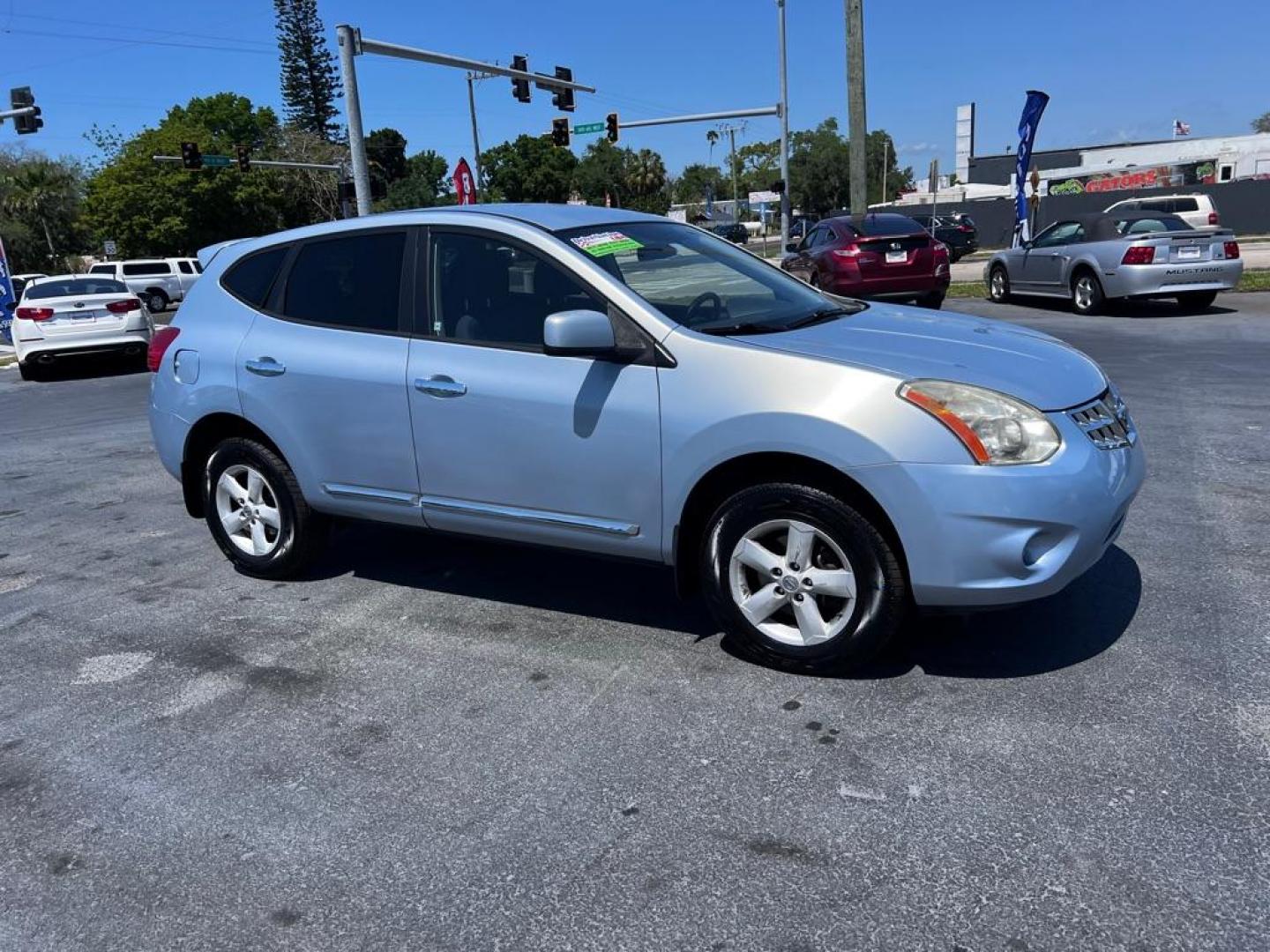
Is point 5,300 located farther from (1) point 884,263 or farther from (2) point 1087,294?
(2) point 1087,294

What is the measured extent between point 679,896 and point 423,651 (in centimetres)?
194

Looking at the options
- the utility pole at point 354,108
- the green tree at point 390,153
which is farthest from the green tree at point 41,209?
the utility pole at point 354,108

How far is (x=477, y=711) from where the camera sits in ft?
12.2

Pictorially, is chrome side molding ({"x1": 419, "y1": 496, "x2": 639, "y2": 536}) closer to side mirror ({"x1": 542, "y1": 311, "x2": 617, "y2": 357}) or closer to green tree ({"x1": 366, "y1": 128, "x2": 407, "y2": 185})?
side mirror ({"x1": 542, "y1": 311, "x2": 617, "y2": 357})

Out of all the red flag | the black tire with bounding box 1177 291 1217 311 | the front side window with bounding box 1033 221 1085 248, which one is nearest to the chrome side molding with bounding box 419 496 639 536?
the black tire with bounding box 1177 291 1217 311

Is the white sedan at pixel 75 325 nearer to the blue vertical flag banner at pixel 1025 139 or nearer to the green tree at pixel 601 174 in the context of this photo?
the blue vertical flag banner at pixel 1025 139

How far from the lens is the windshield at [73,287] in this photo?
51.7ft

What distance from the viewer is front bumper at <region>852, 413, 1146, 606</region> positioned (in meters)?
3.38

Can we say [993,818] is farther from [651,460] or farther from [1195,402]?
[1195,402]

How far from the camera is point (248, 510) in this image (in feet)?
16.9

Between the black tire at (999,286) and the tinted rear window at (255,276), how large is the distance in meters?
14.5

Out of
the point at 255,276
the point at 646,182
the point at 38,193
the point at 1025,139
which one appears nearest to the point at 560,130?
the point at 1025,139

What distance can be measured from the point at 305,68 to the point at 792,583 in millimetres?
77823

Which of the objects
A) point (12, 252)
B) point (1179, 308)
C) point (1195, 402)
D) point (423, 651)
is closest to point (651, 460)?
point (423, 651)
